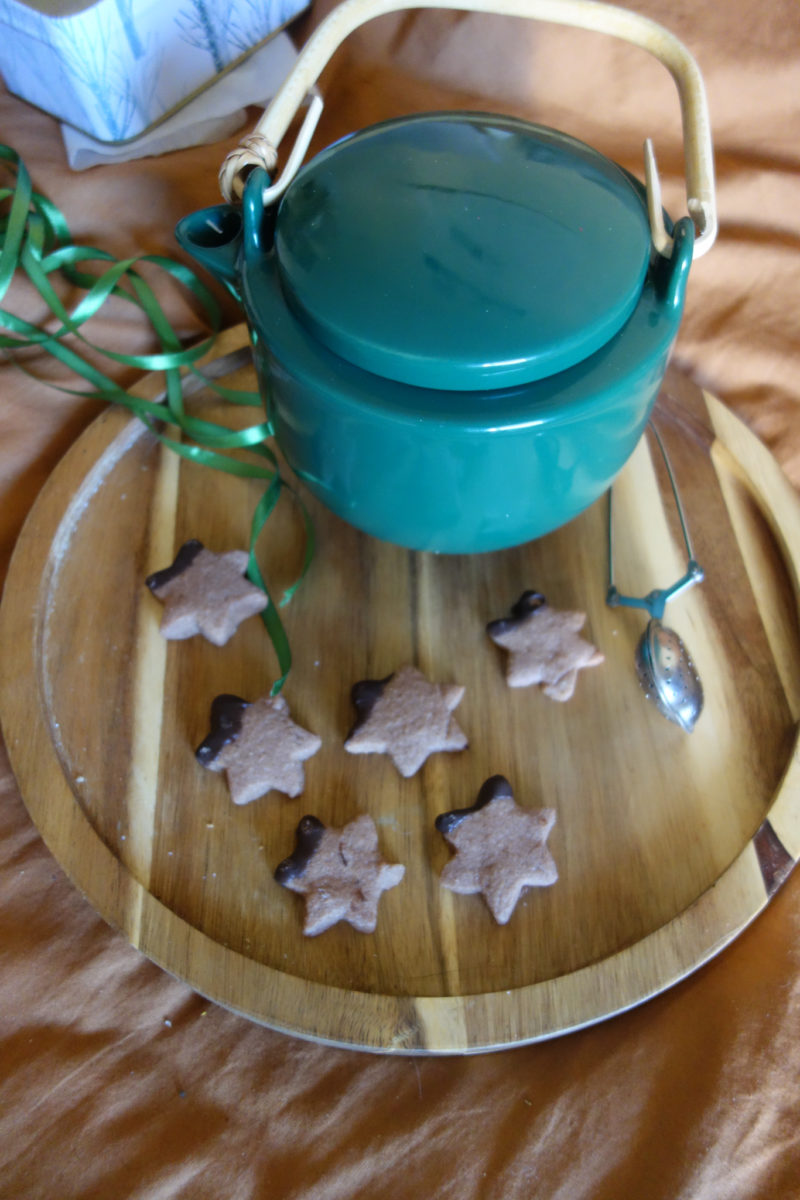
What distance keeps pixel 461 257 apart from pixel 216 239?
20cm

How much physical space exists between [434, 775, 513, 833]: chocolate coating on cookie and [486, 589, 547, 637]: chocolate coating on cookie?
0.12 metres

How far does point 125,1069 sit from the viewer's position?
551 mm

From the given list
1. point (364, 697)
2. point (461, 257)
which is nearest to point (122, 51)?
point (461, 257)

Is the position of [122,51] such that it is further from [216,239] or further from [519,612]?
[519,612]

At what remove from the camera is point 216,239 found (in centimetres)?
59

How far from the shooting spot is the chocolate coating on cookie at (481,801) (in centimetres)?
58

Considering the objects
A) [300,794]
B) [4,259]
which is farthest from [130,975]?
[4,259]

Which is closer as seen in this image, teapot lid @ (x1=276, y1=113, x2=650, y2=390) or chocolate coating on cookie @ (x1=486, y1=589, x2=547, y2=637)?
teapot lid @ (x1=276, y1=113, x2=650, y2=390)

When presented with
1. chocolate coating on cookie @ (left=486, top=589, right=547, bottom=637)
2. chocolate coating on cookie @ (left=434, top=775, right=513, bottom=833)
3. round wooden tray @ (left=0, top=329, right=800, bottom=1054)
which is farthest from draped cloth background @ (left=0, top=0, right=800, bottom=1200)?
chocolate coating on cookie @ (left=486, top=589, right=547, bottom=637)

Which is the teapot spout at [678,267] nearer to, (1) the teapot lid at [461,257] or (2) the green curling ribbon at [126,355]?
(1) the teapot lid at [461,257]

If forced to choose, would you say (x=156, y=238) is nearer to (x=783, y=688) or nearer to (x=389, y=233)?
(x=389, y=233)

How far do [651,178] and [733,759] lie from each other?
39cm

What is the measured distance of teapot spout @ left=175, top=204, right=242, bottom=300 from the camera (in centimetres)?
56

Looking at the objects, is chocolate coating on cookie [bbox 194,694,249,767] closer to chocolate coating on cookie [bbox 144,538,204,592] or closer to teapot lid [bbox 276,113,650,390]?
chocolate coating on cookie [bbox 144,538,204,592]
